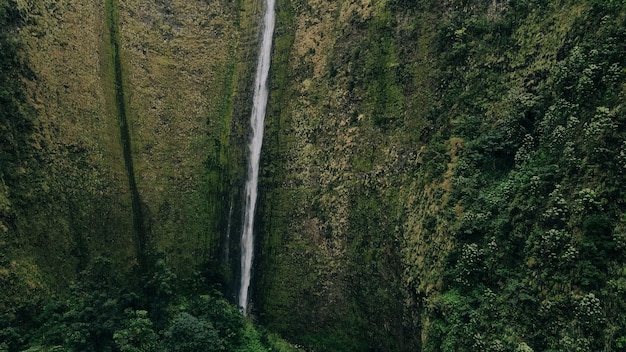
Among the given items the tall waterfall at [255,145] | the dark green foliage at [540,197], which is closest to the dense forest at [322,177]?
the dark green foliage at [540,197]

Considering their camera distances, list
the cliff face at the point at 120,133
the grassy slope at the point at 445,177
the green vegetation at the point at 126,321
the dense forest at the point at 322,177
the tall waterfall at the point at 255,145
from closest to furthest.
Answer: the grassy slope at the point at 445,177, the dense forest at the point at 322,177, the green vegetation at the point at 126,321, the cliff face at the point at 120,133, the tall waterfall at the point at 255,145

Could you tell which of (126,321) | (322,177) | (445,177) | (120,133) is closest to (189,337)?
(126,321)

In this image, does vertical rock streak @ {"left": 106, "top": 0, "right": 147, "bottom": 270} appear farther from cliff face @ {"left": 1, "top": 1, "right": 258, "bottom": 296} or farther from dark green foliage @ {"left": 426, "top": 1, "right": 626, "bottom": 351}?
dark green foliage @ {"left": 426, "top": 1, "right": 626, "bottom": 351}

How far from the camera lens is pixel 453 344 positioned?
473 inches

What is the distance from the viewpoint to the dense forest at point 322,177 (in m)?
10.8

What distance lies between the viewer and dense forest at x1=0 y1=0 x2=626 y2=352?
35.4 ft

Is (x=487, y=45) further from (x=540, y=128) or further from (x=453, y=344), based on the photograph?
(x=453, y=344)

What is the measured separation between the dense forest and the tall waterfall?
1.48ft

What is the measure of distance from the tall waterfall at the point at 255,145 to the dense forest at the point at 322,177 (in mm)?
450

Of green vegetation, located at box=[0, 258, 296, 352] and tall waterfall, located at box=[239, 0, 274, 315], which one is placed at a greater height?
tall waterfall, located at box=[239, 0, 274, 315]

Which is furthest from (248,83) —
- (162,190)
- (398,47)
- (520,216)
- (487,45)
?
(520,216)

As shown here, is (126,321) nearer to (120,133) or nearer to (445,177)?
(120,133)

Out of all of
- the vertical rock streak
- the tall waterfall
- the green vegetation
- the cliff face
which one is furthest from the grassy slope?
the vertical rock streak

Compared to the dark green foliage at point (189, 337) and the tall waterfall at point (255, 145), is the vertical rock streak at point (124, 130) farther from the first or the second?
the tall waterfall at point (255, 145)
